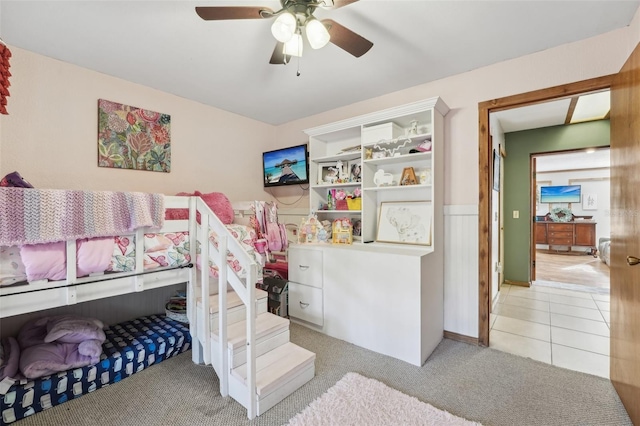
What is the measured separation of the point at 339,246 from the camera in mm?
2541

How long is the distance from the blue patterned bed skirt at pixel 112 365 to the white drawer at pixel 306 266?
1.03 metres

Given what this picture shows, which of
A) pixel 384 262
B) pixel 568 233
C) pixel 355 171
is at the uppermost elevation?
pixel 355 171

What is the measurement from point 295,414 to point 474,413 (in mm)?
996

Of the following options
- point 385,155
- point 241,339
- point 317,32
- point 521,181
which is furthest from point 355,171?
point 521,181

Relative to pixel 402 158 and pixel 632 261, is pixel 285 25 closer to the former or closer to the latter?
pixel 402 158

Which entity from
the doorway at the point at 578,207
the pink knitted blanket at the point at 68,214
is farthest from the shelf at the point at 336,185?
the doorway at the point at 578,207

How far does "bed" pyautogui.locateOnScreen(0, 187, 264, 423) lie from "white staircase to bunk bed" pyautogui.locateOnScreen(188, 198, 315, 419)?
0.01 m

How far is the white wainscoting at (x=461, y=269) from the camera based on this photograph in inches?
92.0

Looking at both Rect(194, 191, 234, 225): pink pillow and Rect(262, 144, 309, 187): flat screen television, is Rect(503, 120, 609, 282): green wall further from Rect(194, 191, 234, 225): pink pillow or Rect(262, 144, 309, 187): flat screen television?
Rect(194, 191, 234, 225): pink pillow

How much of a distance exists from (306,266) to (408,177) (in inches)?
48.7

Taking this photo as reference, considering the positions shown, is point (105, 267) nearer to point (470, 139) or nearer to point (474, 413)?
point (474, 413)

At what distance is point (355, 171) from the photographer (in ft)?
9.40

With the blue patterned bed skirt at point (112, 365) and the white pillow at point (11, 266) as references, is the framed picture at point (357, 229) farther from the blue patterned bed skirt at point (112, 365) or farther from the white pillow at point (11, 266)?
the white pillow at point (11, 266)

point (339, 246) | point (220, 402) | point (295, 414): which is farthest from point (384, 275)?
point (220, 402)
